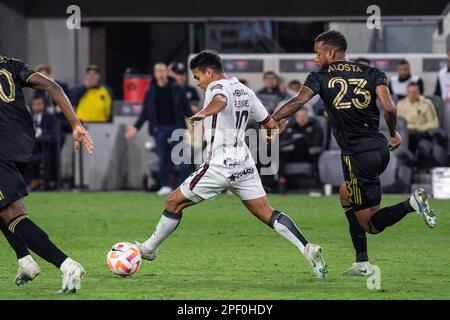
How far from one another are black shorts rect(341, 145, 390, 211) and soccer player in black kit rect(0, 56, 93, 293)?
249 cm

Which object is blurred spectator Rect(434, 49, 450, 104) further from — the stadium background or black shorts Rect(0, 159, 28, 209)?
black shorts Rect(0, 159, 28, 209)

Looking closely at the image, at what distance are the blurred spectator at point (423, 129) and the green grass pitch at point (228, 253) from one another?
155 cm

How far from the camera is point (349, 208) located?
448 inches

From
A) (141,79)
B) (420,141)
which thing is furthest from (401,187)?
(141,79)

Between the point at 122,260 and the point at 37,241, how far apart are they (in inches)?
55.7

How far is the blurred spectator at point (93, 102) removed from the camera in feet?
75.4

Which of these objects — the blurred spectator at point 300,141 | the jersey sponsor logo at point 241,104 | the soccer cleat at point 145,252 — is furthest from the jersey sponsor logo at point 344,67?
the blurred spectator at point 300,141

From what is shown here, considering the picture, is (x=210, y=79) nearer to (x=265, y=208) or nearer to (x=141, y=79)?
(x=265, y=208)

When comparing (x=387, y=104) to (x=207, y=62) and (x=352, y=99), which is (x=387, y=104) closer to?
(x=352, y=99)

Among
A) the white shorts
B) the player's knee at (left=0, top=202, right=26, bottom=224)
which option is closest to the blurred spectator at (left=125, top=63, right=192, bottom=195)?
the white shorts

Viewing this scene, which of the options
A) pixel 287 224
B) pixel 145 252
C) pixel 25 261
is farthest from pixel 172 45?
pixel 25 261

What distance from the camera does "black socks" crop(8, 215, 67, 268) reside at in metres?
9.85

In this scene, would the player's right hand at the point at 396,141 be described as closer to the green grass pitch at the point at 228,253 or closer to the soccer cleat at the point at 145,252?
the green grass pitch at the point at 228,253

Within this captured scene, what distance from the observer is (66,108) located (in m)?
9.91
